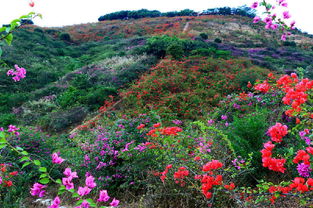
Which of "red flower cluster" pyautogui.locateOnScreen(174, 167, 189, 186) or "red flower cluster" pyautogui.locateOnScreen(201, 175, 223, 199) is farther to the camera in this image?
"red flower cluster" pyautogui.locateOnScreen(174, 167, 189, 186)

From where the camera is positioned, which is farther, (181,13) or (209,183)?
(181,13)

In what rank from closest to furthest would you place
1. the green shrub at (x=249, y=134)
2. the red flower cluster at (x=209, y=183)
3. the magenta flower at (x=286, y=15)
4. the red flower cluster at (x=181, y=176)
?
the red flower cluster at (x=209, y=183), the red flower cluster at (x=181, y=176), the magenta flower at (x=286, y=15), the green shrub at (x=249, y=134)

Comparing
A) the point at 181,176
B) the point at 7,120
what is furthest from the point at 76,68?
the point at 181,176

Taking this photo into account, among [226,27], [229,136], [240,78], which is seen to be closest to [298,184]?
[229,136]

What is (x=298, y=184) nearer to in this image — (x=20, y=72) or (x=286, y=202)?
(x=286, y=202)

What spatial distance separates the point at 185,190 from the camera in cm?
253

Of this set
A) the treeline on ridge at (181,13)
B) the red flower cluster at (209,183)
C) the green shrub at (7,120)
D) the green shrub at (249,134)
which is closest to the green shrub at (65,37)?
the treeline on ridge at (181,13)

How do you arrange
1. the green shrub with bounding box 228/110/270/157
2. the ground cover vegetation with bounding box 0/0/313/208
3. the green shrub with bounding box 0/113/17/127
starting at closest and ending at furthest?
the ground cover vegetation with bounding box 0/0/313/208
the green shrub with bounding box 228/110/270/157
the green shrub with bounding box 0/113/17/127

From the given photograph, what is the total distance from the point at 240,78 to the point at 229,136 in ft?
21.3

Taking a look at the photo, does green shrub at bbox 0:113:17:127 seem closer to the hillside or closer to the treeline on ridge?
the hillside

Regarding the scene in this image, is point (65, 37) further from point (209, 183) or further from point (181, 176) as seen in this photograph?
point (209, 183)

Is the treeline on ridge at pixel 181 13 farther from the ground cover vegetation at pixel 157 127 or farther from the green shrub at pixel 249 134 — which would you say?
the green shrub at pixel 249 134

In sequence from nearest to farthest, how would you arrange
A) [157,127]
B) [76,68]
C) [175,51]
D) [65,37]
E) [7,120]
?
[157,127] → [7,120] → [175,51] → [76,68] → [65,37]

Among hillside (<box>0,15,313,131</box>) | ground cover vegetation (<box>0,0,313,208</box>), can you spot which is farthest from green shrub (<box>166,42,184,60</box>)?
hillside (<box>0,15,313,131</box>)
